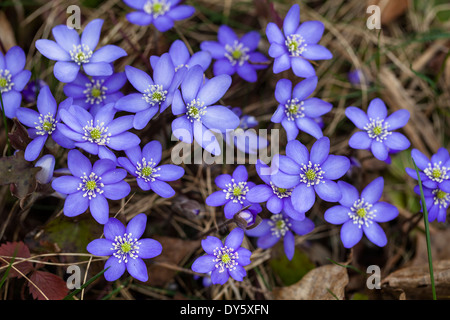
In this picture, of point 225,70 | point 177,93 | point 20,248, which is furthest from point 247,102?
point 20,248

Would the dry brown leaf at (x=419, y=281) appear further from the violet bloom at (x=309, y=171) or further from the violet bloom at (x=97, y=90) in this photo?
the violet bloom at (x=97, y=90)

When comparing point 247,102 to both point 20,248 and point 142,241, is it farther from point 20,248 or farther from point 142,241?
point 20,248

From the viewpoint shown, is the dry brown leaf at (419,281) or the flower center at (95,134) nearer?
the flower center at (95,134)

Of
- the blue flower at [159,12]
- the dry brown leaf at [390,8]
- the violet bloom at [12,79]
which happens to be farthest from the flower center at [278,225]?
the dry brown leaf at [390,8]

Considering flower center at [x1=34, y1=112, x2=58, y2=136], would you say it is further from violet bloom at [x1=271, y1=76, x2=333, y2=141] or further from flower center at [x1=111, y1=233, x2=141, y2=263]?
violet bloom at [x1=271, y1=76, x2=333, y2=141]

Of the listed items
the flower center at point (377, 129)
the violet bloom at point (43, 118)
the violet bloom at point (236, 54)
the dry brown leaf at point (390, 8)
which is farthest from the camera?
the dry brown leaf at point (390, 8)

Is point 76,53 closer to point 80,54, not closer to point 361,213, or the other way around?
point 80,54

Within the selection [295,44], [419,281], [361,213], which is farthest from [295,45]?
[419,281]
